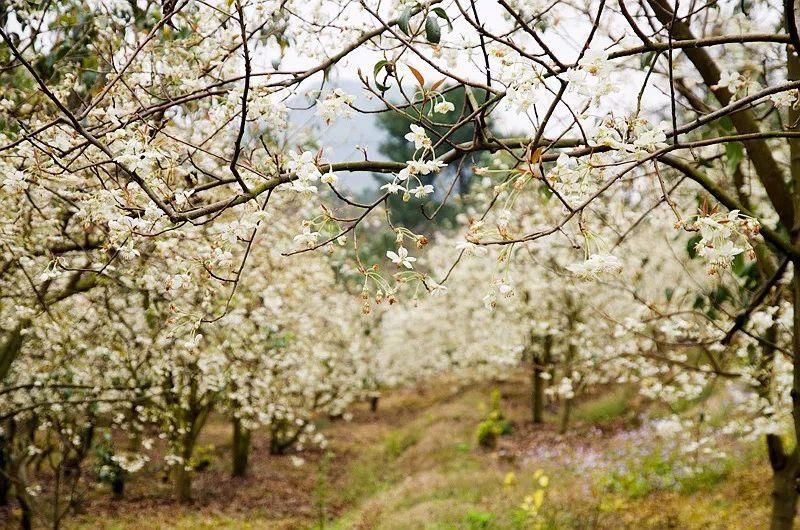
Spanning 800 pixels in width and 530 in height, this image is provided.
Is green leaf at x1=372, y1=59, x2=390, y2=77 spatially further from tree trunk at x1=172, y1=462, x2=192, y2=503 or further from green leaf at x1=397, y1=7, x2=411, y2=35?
tree trunk at x1=172, y1=462, x2=192, y2=503

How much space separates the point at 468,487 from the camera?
38.7ft

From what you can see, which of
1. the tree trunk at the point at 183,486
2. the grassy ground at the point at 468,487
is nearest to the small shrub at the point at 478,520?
the grassy ground at the point at 468,487

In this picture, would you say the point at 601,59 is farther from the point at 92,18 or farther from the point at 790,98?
the point at 92,18

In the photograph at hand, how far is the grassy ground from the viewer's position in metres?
8.84

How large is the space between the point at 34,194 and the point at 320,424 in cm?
1939

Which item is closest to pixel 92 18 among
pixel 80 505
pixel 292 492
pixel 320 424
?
pixel 80 505

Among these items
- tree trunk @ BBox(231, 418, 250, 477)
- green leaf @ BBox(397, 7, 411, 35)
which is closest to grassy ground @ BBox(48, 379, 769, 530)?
tree trunk @ BBox(231, 418, 250, 477)

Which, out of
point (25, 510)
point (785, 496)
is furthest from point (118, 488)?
point (785, 496)

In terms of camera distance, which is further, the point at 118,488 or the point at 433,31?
the point at 118,488

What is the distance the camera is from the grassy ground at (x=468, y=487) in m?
8.84

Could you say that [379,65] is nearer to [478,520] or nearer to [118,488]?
[478,520]

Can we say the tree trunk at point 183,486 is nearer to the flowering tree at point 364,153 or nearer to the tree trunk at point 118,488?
the tree trunk at point 118,488

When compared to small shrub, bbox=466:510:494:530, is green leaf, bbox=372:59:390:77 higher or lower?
higher

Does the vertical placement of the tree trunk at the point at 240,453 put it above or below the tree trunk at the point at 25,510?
above
